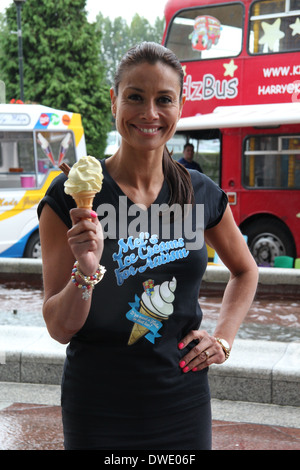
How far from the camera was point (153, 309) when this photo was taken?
183 cm

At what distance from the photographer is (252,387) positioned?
4.75 meters

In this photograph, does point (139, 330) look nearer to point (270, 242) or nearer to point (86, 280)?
point (86, 280)

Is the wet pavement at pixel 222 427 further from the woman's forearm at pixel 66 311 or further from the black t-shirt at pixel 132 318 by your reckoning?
the woman's forearm at pixel 66 311

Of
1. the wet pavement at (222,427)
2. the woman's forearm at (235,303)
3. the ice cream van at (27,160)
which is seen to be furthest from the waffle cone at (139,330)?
the ice cream van at (27,160)

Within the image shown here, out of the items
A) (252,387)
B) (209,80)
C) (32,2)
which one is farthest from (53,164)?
(32,2)

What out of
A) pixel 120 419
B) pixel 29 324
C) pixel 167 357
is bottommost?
pixel 29 324

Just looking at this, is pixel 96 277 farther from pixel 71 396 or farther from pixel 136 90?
pixel 136 90

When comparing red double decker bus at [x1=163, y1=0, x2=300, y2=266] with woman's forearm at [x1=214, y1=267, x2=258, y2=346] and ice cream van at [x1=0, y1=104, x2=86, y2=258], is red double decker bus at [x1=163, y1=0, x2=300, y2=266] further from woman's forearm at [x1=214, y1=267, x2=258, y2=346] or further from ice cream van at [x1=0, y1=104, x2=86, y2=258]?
woman's forearm at [x1=214, y1=267, x2=258, y2=346]

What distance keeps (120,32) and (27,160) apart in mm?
81614

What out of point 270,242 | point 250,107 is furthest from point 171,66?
point 250,107

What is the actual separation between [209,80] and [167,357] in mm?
10840

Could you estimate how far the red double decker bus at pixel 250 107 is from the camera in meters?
11.3

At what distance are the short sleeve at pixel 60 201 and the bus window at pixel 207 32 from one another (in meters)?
10.6

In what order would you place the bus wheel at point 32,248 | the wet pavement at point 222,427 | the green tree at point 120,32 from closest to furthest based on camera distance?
the wet pavement at point 222,427
the bus wheel at point 32,248
the green tree at point 120,32
